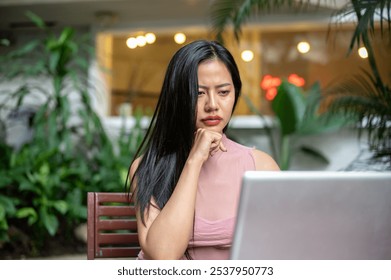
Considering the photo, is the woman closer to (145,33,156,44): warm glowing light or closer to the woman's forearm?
the woman's forearm

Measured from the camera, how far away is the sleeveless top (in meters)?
1.44

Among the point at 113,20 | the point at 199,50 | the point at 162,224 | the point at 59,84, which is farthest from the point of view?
the point at 113,20

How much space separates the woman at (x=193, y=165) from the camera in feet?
4.53

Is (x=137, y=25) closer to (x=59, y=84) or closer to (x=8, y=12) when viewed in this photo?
(x=8, y=12)

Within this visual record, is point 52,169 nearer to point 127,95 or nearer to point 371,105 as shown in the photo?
point 127,95

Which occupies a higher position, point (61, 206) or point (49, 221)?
point (61, 206)

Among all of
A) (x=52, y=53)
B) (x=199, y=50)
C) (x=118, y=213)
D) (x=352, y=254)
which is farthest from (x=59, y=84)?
(x=352, y=254)

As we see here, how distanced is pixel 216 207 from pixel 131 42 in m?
6.33

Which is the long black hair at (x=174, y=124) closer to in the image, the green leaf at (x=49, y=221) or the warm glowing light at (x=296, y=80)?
the green leaf at (x=49, y=221)

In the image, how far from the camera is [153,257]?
54.2 inches

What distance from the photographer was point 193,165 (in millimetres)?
1433

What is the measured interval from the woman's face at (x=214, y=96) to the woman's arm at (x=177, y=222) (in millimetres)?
92

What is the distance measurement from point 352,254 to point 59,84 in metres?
4.82

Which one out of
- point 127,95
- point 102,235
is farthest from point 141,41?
point 102,235
